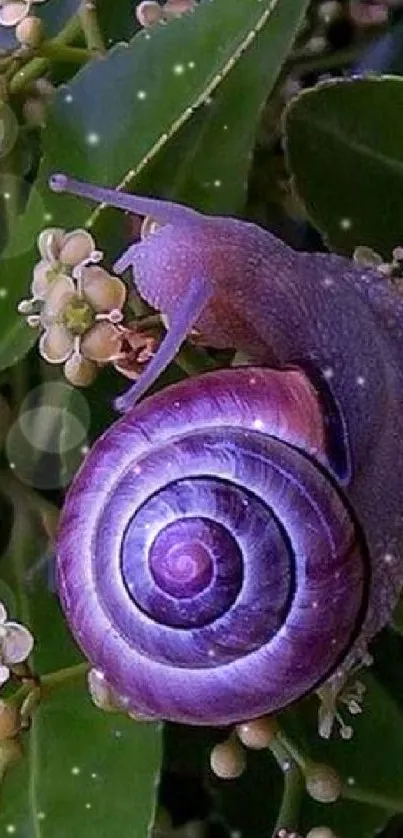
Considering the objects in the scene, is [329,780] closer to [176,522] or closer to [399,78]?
[176,522]

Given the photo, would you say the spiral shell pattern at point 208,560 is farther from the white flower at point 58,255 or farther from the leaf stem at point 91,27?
the leaf stem at point 91,27

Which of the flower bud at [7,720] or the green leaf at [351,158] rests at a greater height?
the green leaf at [351,158]

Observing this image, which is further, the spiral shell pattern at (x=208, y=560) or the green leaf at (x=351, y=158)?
the green leaf at (x=351, y=158)

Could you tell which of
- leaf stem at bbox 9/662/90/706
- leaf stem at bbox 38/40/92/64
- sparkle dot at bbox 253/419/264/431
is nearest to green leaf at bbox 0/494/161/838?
leaf stem at bbox 9/662/90/706

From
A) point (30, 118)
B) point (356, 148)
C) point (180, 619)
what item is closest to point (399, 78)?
point (356, 148)

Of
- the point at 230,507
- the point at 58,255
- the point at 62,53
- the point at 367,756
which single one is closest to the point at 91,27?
the point at 62,53

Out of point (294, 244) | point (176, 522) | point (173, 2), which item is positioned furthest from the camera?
point (294, 244)

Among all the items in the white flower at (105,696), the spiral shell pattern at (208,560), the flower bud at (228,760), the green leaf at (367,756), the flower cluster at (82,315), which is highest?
the flower cluster at (82,315)

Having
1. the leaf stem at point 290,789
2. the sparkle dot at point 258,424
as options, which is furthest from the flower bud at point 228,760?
the sparkle dot at point 258,424
